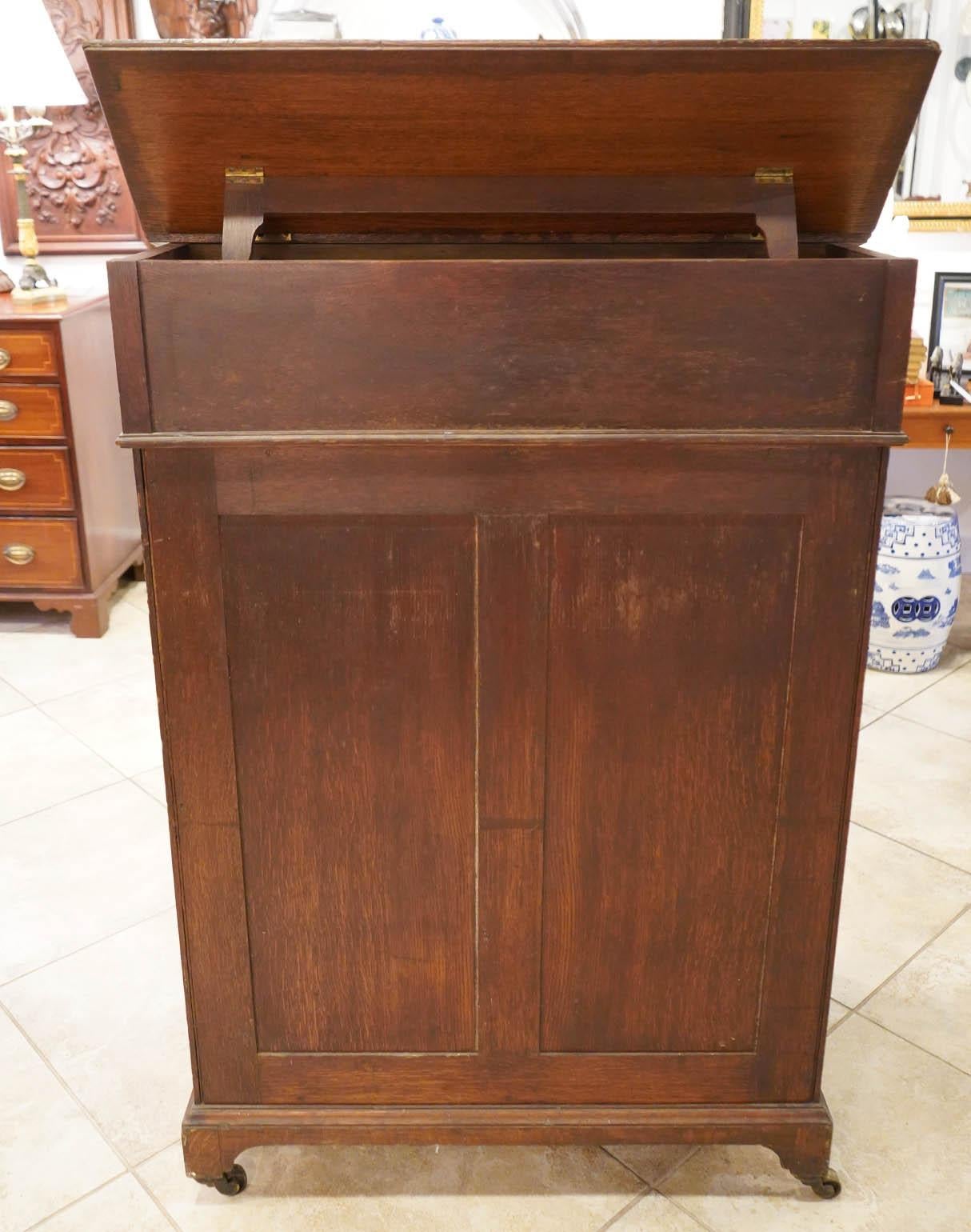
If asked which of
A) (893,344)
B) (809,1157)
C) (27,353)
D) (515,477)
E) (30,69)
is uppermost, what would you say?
(30,69)

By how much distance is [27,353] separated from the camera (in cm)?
337

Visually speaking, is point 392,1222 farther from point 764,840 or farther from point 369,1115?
point 764,840

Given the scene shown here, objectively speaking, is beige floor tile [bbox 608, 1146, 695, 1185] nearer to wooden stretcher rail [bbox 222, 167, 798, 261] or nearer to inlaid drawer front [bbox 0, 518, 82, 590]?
wooden stretcher rail [bbox 222, 167, 798, 261]

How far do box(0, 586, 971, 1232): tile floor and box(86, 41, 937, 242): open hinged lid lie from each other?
4.42 ft

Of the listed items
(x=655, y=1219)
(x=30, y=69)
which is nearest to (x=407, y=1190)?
(x=655, y=1219)

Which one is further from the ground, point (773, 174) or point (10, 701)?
point (773, 174)

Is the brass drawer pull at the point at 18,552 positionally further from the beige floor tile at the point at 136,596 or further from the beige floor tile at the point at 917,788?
the beige floor tile at the point at 917,788

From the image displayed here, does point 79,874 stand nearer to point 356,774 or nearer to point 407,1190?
point 407,1190

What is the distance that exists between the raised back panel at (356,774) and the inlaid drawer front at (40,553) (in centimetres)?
232

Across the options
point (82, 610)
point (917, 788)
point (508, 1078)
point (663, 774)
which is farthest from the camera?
point (82, 610)

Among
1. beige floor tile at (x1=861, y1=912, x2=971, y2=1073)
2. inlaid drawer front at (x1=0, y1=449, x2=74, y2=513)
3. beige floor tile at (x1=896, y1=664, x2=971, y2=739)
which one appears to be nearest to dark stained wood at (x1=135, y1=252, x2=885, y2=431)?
beige floor tile at (x1=861, y1=912, x2=971, y2=1073)

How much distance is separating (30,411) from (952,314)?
2800mm

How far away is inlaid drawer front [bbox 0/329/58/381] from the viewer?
3340 millimetres

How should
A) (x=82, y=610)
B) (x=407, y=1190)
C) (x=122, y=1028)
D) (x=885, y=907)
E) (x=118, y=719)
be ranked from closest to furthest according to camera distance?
1. (x=407, y=1190)
2. (x=122, y=1028)
3. (x=885, y=907)
4. (x=118, y=719)
5. (x=82, y=610)
